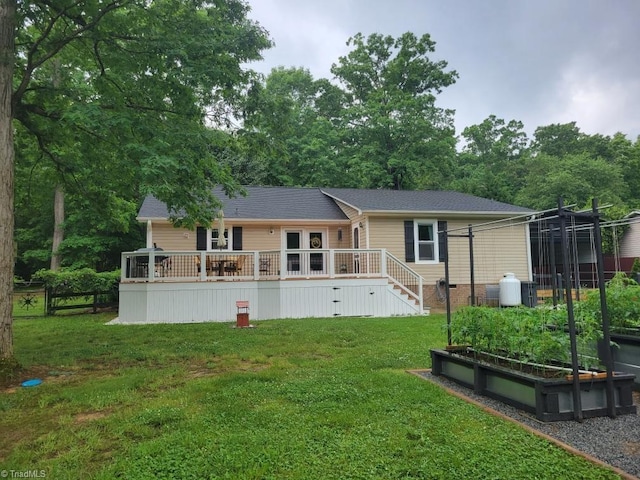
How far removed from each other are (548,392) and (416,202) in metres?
12.1

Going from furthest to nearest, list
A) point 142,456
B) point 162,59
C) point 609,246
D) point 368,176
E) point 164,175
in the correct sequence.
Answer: point 368,176, point 609,246, point 162,59, point 164,175, point 142,456

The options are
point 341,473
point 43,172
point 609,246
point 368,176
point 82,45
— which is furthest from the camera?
point 368,176

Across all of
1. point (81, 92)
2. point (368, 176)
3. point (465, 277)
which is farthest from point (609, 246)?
point (81, 92)

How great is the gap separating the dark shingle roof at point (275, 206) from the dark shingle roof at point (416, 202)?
27.2 inches

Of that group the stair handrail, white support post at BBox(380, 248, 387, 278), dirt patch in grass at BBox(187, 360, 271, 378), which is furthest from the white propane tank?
dirt patch in grass at BBox(187, 360, 271, 378)

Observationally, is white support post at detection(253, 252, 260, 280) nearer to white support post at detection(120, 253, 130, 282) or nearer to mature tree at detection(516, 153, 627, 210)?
white support post at detection(120, 253, 130, 282)

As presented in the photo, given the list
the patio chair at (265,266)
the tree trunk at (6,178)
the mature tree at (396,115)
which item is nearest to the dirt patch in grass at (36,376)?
the tree trunk at (6,178)

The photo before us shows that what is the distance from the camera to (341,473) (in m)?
2.67

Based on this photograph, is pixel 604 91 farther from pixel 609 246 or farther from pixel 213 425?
pixel 213 425

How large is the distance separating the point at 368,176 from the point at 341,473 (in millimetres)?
23962

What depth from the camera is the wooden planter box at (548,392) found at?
3500mm

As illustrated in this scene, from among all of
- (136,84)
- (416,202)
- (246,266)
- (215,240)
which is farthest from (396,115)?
(136,84)

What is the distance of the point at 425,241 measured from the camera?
46.7 ft

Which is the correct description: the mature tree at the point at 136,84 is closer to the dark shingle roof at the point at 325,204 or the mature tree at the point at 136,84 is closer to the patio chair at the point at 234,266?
the patio chair at the point at 234,266
